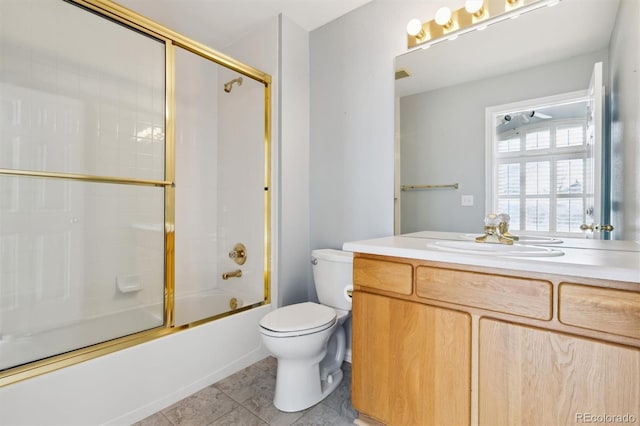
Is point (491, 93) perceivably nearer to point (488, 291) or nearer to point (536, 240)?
point (536, 240)

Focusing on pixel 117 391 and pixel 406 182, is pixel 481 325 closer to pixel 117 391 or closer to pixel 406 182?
pixel 406 182

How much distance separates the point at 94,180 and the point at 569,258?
2248 mm

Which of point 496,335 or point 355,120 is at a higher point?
point 355,120

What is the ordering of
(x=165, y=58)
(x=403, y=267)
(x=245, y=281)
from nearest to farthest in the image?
(x=403, y=267), (x=165, y=58), (x=245, y=281)

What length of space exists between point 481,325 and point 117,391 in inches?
62.4

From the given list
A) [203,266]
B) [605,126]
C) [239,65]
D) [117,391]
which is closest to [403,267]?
[605,126]

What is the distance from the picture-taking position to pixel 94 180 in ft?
5.65

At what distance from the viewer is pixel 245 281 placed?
229cm

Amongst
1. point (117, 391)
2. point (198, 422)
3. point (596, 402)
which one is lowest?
point (198, 422)

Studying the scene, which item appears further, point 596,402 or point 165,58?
point 165,58

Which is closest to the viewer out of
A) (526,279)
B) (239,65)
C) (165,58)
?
(526,279)

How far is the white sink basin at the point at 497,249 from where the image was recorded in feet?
3.47

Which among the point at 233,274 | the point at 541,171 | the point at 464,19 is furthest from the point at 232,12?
the point at 541,171

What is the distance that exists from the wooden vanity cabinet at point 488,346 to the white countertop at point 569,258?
0.11 ft
